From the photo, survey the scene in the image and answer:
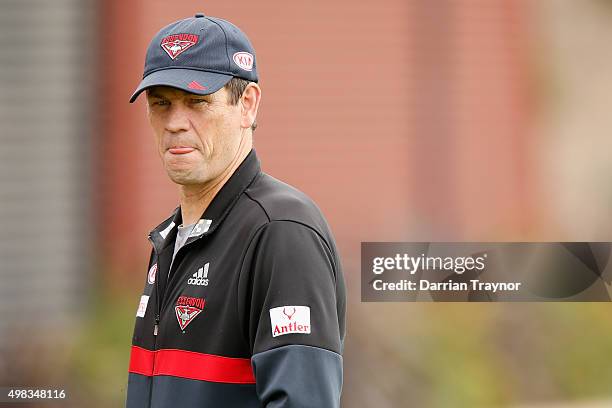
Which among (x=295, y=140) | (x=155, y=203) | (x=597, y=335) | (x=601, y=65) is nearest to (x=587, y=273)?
(x=597, y=335)

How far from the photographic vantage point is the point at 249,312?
1.41m

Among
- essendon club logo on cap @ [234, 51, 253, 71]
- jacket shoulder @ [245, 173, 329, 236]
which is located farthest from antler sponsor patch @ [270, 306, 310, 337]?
essendon club logo on cap @ [234, 51, 253, 71]

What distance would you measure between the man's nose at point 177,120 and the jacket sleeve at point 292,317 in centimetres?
25

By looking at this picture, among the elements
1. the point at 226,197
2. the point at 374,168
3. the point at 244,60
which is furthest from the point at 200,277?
the point at 374,168

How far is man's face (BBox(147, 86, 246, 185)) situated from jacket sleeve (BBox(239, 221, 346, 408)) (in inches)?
7.7

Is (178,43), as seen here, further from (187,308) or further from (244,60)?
(187,308)

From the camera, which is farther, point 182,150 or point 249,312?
point 182,150

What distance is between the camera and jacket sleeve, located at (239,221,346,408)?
133 centimetres

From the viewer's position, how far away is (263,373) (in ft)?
4.41

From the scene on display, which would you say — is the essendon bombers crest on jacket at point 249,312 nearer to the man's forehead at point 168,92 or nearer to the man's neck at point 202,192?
the man's neck at point 202,192

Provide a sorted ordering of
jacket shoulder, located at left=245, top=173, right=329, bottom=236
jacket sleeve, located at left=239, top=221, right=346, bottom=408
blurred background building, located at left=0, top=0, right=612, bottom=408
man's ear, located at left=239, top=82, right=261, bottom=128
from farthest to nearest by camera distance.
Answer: blurred background building, located at left=0, top=0, right=612, bottom=408 < man's ear, located at left=239, top=82, right=261, bottom=128 < jacket shoulder, located at left=245, top=173, right=329, bottom=236 < jacket sleeve, located at left=239, top=221, right=346, bottom=408

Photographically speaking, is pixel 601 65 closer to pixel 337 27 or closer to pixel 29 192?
pixel 337 27

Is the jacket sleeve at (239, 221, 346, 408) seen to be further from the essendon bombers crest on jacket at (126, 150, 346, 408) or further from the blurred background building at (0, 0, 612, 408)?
the blurred background building at (0, 0, 612, 408)

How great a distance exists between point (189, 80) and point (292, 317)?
419mm
